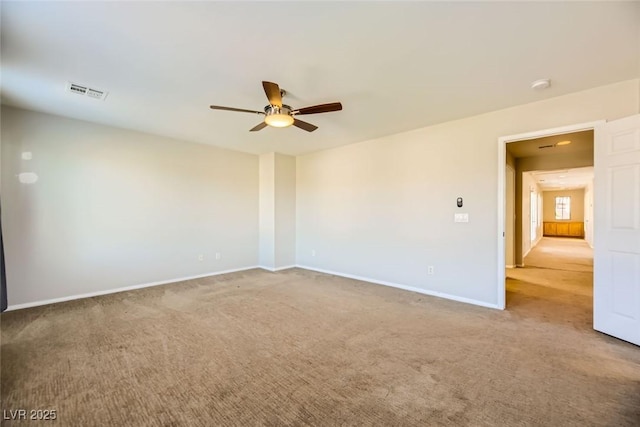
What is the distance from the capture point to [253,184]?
612 centimetres

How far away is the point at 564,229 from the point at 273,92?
54.0 ft

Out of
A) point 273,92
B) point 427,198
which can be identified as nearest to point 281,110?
point 273,92

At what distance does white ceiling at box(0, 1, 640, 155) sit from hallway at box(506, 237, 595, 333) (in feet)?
8.60

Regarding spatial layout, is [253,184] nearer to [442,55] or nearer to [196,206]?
[196,206]

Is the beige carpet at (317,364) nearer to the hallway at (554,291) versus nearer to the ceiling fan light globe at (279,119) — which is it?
the hallway at (554,291)

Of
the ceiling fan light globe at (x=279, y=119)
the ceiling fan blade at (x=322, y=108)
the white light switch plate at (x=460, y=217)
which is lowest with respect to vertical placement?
the white light switch plate at (x=460, y=217)

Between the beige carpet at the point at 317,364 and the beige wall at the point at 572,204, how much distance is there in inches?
503

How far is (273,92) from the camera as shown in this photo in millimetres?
2471

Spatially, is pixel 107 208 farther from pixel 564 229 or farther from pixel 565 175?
pixel 564 229

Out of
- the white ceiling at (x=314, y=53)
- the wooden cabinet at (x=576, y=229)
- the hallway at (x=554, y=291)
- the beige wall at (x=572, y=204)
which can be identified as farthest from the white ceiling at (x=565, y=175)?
the white ceiling at (x=314, y=53)

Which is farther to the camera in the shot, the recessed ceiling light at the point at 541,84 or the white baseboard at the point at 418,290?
the white baseboard at the point at 418,290

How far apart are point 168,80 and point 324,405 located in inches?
127

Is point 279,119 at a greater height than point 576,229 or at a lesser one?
greater

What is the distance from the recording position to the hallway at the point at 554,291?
3268 mm
